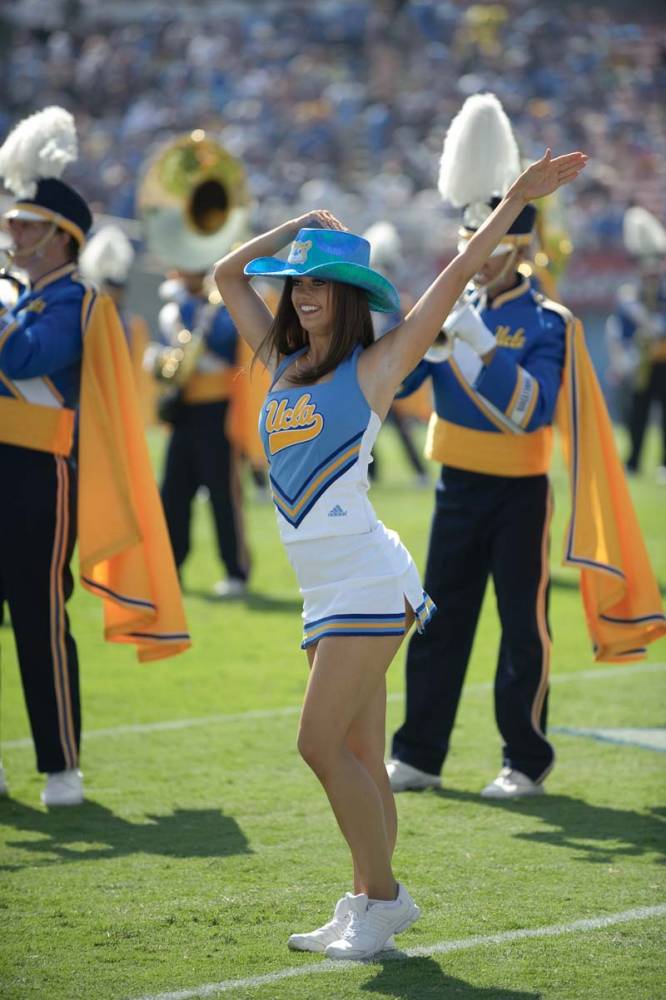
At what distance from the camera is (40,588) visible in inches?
195

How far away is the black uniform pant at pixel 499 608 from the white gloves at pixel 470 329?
560 millimetres

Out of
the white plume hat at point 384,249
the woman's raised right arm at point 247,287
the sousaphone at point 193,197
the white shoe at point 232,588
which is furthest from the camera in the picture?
the white plume hat at point 384,249

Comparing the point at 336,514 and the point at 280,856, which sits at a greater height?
the point at 336,514

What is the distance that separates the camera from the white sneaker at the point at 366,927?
354 centimetres

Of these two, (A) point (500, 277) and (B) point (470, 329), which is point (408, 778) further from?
(A) point (500, 277)

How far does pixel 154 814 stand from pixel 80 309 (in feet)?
5.02

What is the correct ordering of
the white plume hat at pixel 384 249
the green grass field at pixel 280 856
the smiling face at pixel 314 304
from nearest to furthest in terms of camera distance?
the green grass field at pixel 280 856
the smiling face at pixel 314 304
the white plume hat at pixel 384 249

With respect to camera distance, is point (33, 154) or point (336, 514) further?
point (33, 154)

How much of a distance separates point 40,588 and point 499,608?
1.43m

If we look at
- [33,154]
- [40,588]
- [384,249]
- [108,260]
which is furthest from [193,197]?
[40,588]

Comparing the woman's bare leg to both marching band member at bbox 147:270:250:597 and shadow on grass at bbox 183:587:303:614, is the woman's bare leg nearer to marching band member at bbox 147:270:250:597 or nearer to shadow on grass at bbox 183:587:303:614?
shadow on grass at bbox 183:587:303:614

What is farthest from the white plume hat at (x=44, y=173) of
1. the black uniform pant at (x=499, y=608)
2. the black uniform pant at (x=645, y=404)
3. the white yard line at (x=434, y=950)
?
the black uniform pant at (x=645, y=404)

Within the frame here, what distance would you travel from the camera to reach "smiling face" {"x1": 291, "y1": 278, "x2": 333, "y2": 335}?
357cm

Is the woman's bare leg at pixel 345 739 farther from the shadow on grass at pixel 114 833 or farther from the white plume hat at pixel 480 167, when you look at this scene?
the white plume hat at pixel 480 167
